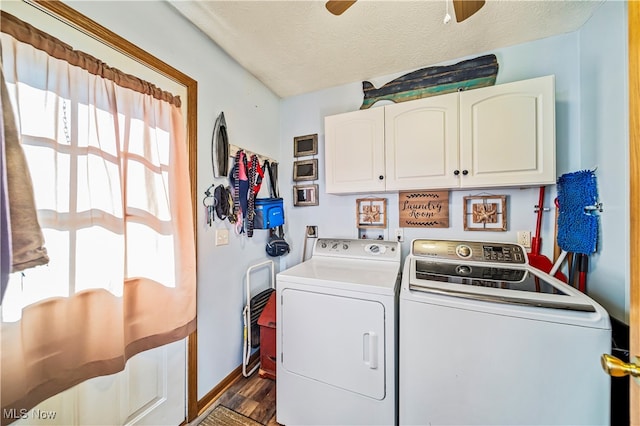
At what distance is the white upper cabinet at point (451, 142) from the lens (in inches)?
56.6

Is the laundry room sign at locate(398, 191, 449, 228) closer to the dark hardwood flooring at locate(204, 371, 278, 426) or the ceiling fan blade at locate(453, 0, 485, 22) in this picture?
the ceiling fan blade at locate(453, 0, 485, 22)

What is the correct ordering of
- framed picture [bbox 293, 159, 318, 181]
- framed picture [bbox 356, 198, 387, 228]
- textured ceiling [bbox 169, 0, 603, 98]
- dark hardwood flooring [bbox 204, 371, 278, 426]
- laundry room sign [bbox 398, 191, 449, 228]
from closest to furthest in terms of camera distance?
1. textured ceiling [bbox 169, 0, 603, 98]
2. dark hardwood flooring [bbox 204, 371, 278, 426]
3. laundry room sign [bbox 398, 191, 449, 228]
4. framed picture [bbox 356, 198, 387, 228]
5. framed picture [bbox 293, 159, 318, 181]

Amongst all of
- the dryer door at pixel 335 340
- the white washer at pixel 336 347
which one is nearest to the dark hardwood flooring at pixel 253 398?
the white washer at pixel 336 347

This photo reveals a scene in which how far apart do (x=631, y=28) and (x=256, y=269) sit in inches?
92.6

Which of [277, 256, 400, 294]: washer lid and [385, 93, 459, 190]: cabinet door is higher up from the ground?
[385, 93, 459, 190]: cabinet door

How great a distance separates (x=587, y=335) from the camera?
2.93ft

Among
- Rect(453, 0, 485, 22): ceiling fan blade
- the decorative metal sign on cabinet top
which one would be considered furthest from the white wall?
Rect(453, 0, 485, 22): ceiling fan blade

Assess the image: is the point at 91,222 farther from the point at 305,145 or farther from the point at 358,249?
the point at 305,145

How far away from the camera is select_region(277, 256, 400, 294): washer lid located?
130cm

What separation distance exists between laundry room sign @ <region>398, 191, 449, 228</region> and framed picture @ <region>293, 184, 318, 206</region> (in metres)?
0.83

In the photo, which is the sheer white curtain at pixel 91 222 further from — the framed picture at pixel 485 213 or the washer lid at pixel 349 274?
the framed picture at pixel 485 213

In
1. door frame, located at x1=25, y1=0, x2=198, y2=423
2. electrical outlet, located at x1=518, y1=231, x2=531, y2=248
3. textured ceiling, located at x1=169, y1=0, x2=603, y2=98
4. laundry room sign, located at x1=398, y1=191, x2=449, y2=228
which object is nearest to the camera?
door frame, located at x1=25, y1=0, x2=198, y2=423

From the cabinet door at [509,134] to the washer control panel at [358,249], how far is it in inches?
28.2

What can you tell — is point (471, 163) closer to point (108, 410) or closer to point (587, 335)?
point (587, 335)
